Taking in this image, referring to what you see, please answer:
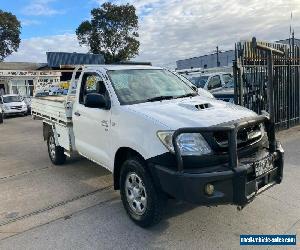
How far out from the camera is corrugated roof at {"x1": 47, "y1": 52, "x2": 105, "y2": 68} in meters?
42.6

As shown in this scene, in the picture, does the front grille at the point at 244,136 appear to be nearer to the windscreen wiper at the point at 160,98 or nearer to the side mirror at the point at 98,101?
the windscreen wiper at the point at 160,98

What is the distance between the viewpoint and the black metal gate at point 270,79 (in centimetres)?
899

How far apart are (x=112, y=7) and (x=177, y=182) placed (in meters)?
47.0

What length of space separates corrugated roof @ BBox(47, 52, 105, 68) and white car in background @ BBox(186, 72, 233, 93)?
3175 cm

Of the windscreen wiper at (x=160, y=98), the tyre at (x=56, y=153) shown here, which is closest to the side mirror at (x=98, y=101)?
the windscreen wiper at (x=160, y=98)

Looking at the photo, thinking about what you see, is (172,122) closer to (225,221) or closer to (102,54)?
(225,221)

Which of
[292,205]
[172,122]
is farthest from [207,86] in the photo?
[172,122]

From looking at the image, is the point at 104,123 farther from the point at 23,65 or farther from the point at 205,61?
the point at 205,61

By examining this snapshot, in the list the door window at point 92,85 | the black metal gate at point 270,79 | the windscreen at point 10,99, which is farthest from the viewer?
the windscreen at point 10,99

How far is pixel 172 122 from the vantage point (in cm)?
384

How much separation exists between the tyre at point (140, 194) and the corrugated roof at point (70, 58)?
131 ft

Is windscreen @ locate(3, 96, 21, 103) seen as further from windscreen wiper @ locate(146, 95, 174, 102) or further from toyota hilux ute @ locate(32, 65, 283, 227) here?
windscreen wiper @ locate(146, 95, 174, 102)

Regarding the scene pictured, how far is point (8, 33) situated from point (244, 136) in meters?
48.5

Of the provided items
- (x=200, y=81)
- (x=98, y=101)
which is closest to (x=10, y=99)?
(x=200, y=81)
